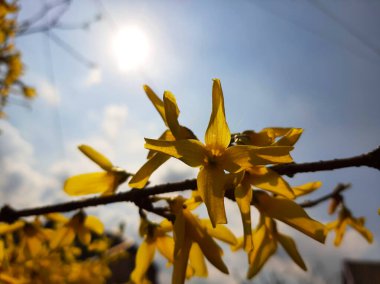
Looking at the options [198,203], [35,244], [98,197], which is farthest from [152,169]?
[35,244]

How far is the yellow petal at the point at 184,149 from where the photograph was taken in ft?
2.77

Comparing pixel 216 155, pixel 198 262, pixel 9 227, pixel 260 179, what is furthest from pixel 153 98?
pixel 9 227

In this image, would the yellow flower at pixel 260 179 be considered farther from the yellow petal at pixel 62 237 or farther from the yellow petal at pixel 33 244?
the yellow petal at pixel 33 244

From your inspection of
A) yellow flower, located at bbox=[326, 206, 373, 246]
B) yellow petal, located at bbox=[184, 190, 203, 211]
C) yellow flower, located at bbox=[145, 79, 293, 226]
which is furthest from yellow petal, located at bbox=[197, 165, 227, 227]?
yellow flower, located at bbox=[326, 206, 373, 246]

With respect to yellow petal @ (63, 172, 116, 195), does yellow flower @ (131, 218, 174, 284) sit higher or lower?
lower

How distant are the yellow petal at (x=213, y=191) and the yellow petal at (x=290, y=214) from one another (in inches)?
9.5

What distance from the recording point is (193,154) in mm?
909

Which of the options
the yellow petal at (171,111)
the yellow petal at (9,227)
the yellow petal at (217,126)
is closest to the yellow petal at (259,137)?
the yellow petal at (217,126)

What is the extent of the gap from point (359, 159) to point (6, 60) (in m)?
5.30

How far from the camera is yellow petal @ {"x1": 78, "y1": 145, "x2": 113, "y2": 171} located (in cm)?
133

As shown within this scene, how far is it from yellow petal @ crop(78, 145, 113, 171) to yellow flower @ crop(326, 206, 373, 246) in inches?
41.1

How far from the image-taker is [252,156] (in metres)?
0.87

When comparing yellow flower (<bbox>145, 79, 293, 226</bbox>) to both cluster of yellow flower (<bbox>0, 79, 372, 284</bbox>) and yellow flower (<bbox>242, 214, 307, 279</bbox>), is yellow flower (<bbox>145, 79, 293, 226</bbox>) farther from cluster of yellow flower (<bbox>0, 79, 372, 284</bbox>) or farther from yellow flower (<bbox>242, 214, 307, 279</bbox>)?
yellow flower (<bbox>242, 214, 307, 279</bbox>)

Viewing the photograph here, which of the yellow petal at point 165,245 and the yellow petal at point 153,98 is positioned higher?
the yellow petal at point 153,98
